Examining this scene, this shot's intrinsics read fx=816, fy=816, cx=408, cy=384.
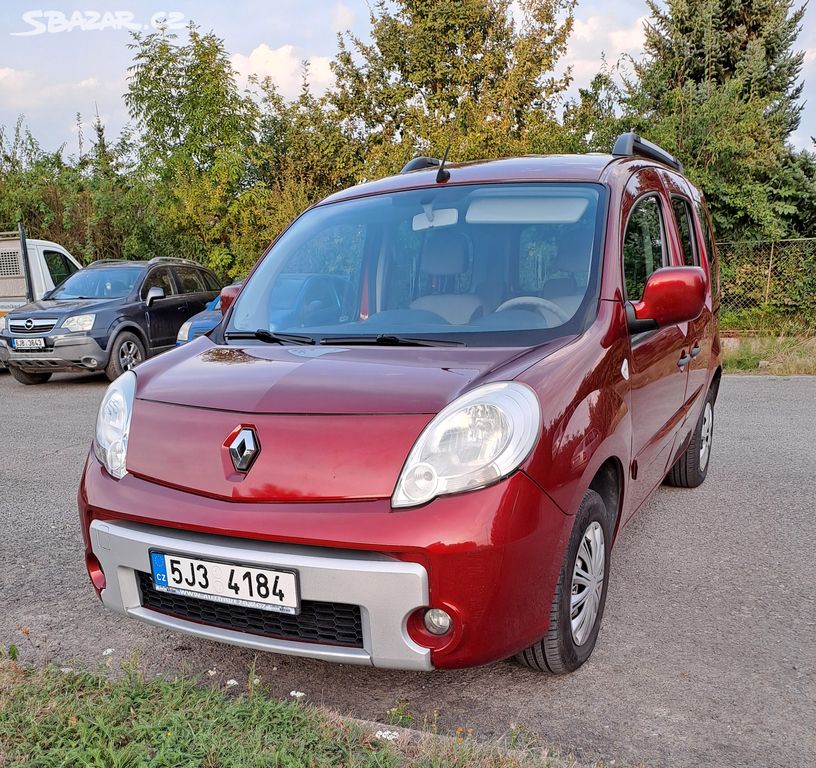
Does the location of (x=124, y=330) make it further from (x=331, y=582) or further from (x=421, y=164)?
(x=331, y=582)

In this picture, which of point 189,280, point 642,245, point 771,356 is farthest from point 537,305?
point 189,280

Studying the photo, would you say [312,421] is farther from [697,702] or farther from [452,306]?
[697,702]

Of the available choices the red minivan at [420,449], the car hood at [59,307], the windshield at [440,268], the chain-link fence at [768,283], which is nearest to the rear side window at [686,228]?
the red minivan at [420,449]

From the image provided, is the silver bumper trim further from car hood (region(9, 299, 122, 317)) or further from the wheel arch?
car hood (region(9, 299, 122, 317))

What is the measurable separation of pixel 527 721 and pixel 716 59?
2162 cm

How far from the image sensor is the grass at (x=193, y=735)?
213 cm

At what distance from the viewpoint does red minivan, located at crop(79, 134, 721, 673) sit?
87.9 inches

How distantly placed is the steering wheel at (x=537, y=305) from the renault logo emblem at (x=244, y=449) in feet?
3.74

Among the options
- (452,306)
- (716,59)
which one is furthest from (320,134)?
(452,306)

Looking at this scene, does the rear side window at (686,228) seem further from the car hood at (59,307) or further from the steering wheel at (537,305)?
the car hood at (59,307)

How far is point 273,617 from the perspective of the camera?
239 centimetres

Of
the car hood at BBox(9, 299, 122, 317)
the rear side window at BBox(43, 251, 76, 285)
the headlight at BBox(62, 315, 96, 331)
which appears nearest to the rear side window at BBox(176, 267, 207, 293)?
the car hood at BBox(9, 299, 122, 317)

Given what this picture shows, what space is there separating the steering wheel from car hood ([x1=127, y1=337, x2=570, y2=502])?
24cm

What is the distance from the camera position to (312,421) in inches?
93.4
